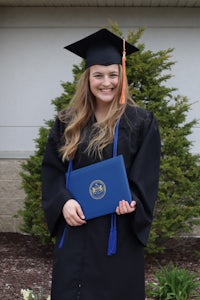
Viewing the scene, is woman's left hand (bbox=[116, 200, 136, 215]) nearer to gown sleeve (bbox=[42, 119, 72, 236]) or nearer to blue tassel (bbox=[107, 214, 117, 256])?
blue tassel (bbox=[107, 214, 117, 256])

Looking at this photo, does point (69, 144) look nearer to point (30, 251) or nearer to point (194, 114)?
point (30, 251)

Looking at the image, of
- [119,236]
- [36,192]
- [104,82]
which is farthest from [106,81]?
[36,192]

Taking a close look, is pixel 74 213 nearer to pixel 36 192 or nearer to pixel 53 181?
pixel 53 181

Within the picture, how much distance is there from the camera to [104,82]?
277 cm

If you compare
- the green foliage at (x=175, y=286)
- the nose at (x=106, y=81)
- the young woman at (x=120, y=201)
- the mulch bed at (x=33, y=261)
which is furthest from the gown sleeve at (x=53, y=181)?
the mulch bed at (x=33, y=261)

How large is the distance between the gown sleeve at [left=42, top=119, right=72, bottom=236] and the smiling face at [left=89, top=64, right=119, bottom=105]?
31cm

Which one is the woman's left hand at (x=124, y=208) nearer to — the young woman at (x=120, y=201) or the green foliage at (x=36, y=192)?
the young woman at (x=120, y=201)

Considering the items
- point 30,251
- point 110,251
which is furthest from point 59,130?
point 30,251

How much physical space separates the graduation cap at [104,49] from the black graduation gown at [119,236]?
0.77 ft

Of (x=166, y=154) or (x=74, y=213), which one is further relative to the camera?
(x=166, y=154)

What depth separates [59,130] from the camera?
2.95 meters

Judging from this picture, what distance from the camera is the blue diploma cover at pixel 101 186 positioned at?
2635 millimetres

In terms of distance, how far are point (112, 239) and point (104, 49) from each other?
1001mm

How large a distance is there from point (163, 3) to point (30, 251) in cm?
335
